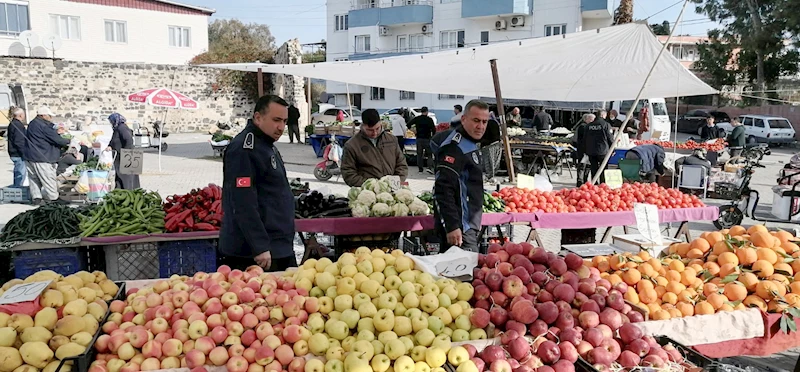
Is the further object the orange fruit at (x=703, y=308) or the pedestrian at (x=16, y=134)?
the pedestrian at (x=16, y=134)

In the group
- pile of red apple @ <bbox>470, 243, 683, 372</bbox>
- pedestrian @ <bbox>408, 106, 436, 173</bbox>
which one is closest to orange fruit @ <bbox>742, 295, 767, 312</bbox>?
pile of red apple @ <bbox>470, 243, 683, 372</bbox>

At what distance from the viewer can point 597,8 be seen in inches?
1170

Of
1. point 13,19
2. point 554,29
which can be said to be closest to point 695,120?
point 554,29

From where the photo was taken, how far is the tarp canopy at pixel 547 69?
6984mm

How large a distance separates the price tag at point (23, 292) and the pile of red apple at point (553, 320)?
223 cm

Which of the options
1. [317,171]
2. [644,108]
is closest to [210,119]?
[317,171]

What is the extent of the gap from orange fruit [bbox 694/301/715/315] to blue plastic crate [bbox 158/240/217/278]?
3903 millimetres

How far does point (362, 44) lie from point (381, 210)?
34.6 meters

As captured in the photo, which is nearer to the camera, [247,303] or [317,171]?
[247,303]

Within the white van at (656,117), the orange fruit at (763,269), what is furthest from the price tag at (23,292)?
the white van at (656,117)

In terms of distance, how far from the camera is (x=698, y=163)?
31.9ft

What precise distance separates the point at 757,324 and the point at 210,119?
29483mm

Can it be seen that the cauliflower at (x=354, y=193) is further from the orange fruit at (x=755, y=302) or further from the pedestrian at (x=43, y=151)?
the pedestrian at (x=43, y=151)

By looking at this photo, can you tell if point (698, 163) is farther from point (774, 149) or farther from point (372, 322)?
point (774, 149)
